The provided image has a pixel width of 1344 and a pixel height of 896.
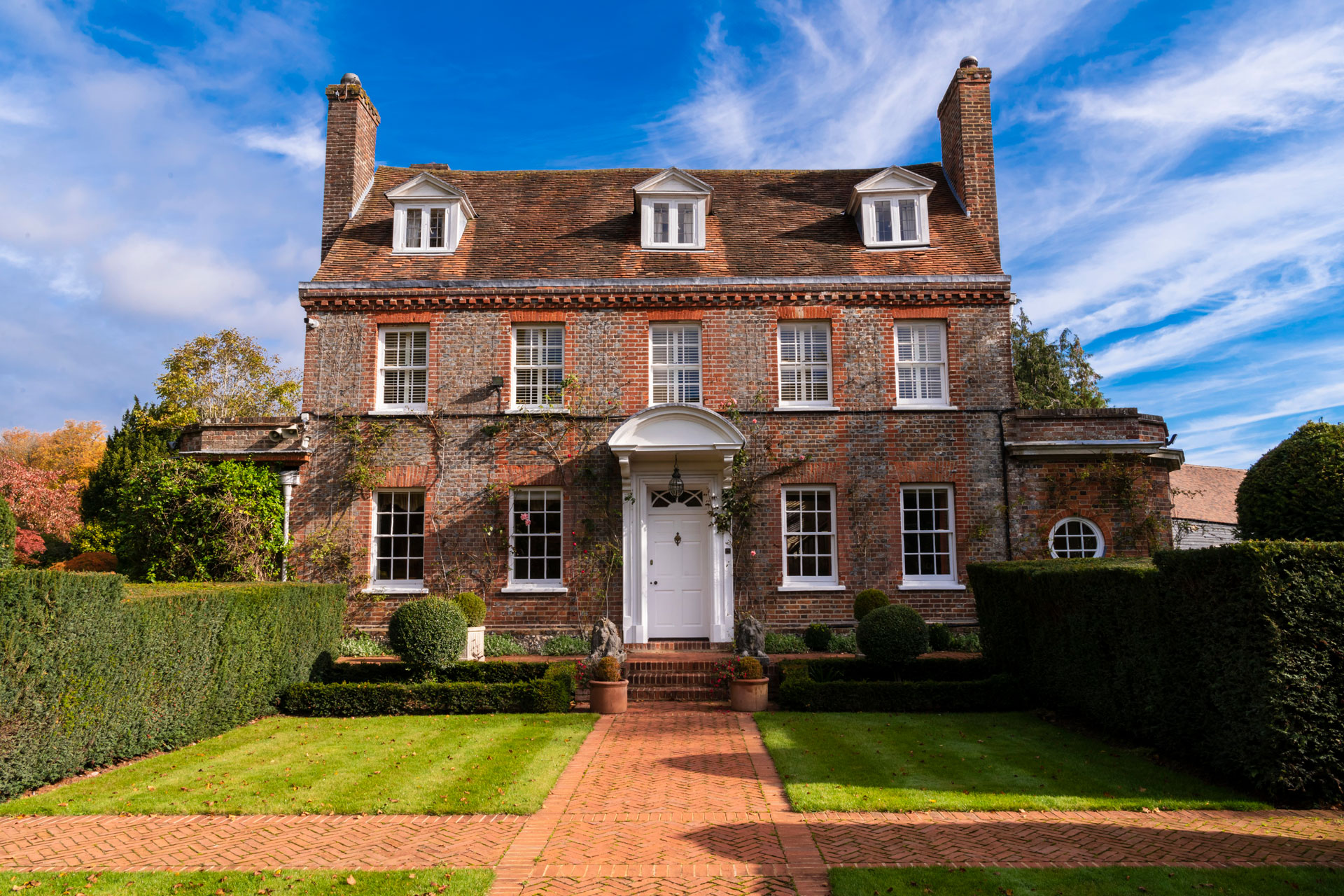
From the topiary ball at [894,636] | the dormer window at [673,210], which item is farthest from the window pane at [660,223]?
the topiary ball at [894,636]

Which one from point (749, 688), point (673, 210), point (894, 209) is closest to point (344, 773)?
point (749, 688)

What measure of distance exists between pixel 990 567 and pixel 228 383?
95.5 feet

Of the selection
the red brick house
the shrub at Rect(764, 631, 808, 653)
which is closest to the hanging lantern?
the red brick house

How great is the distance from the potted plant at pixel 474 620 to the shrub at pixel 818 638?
6.03 meters

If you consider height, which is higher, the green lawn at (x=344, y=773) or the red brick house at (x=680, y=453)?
the red brick house at (x=680, y=453)

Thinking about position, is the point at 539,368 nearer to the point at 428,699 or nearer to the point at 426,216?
the point at 426,216

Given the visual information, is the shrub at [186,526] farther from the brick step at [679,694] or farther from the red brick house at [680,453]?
the brick step at [679,694]

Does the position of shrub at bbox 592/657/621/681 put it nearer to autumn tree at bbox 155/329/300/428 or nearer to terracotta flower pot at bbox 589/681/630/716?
terracotta flower pot at bbox 589/681/630/716

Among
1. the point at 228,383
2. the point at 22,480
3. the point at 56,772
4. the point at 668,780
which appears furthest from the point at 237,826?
the point at 22,480

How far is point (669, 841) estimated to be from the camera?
6.06 m

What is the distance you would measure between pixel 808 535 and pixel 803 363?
345 cm

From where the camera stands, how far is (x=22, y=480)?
34.1 m

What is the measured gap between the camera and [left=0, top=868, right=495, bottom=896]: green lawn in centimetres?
509

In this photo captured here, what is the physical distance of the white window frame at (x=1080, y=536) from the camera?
1550 cm
